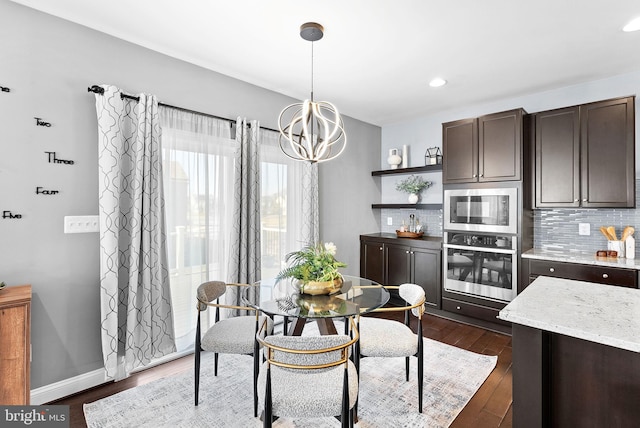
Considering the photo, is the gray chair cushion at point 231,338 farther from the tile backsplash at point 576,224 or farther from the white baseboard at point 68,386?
the tile backsplash at point 576,224

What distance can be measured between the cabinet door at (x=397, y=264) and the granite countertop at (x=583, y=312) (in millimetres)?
2418

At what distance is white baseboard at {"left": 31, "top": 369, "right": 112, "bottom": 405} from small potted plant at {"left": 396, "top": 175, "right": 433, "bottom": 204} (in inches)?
155

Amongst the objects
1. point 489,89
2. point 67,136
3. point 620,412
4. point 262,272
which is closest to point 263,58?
point 67,136

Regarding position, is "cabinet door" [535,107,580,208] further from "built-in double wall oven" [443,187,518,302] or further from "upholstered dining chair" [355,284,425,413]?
"upholstered dining chair" [355,284,425,413]

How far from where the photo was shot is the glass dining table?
74.2 inches

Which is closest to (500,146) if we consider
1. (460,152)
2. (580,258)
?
(460,152)

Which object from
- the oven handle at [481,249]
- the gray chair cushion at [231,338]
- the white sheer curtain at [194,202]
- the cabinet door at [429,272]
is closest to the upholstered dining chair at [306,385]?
the gray chair cushion at [231,338]

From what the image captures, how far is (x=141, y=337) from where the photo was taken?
2.54 m

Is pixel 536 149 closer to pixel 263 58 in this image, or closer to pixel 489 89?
pixel 489 89

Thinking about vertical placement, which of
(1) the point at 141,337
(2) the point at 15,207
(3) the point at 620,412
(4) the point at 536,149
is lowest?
(1) the point at 141,337

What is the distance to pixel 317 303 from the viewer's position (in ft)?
6.75

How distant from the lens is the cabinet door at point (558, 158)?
3236 millimetres

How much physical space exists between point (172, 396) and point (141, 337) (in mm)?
543

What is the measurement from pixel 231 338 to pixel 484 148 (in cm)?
A: 327
